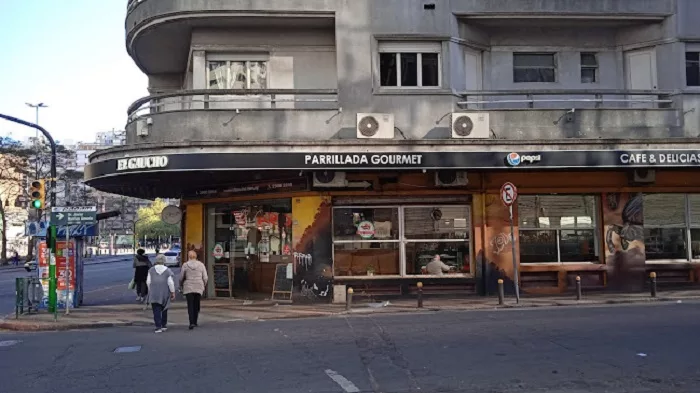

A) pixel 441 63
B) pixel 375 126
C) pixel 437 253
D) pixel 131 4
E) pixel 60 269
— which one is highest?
pixel 131 4

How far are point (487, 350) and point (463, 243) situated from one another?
27.4ft

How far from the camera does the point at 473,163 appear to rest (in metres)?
15.5

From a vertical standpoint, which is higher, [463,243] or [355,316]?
[463,243]

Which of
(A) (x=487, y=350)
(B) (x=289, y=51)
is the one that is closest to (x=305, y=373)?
(A) (x=487, y=350)

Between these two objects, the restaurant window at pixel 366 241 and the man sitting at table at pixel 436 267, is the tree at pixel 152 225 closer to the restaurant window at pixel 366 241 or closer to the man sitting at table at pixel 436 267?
the restaurant window at pixel 366 241

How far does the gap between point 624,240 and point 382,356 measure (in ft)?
37.4

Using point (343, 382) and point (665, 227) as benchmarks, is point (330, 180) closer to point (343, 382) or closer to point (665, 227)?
point (343, 382)

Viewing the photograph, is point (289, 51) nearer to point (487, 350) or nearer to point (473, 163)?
point (473, 163)

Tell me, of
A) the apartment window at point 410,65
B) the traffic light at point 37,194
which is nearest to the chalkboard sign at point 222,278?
the traffic light at point 37,194

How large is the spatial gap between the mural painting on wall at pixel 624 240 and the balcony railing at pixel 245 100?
8482 mm

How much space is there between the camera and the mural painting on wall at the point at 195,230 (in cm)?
1919

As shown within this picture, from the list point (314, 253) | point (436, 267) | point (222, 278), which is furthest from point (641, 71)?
point (222, 278)

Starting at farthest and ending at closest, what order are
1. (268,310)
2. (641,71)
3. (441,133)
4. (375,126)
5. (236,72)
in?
(641,71) < (236,72) < (441,133) < (375,126) < (268,310)

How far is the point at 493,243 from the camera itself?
17.2 metres
